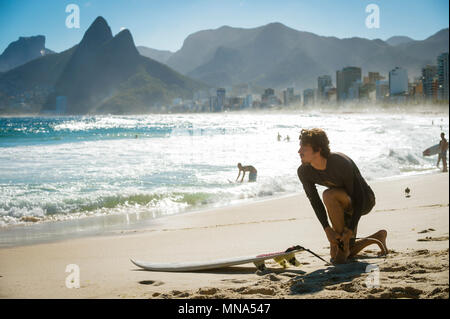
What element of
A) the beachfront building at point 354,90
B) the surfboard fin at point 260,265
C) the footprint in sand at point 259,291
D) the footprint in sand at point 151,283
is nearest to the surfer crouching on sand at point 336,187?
the surfboard fin at point 260,265

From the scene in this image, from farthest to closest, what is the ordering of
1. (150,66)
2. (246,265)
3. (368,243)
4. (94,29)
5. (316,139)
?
(150,66), (94,29), (246,265), (368,243), (316,139)

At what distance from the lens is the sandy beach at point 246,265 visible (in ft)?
8.29

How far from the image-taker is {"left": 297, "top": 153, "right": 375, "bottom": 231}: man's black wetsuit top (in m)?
2.87

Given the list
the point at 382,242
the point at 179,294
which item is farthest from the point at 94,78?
the point at 179,294

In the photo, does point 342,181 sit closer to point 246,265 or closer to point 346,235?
point 346,235

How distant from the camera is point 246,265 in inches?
136

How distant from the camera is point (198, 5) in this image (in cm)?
471

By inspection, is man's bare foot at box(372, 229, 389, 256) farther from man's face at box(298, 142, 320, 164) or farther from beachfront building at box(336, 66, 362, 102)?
beachfront building at box(336, 66, 362, 102)

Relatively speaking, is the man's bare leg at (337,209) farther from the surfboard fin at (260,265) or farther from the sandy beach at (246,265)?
the surfboard fin at (260,265)

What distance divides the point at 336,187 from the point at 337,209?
0.53ft

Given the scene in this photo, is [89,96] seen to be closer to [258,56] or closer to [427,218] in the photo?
[427,218]

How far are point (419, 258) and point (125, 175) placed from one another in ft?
32.3

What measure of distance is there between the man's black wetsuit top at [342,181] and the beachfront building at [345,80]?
38805 millimetres
